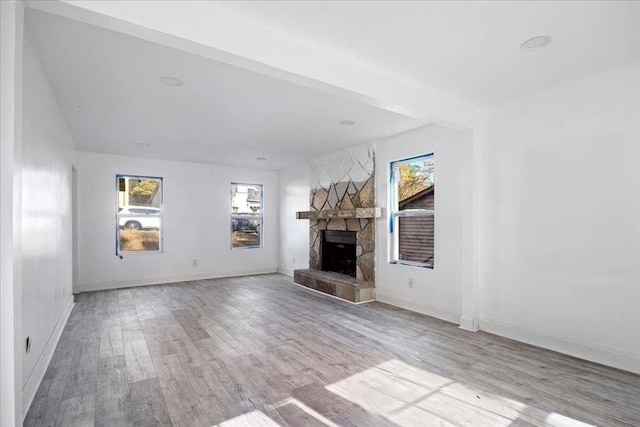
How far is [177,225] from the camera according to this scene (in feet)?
21.0

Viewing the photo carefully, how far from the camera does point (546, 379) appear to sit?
2434 millimetres

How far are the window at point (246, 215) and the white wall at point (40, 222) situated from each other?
3.58 m

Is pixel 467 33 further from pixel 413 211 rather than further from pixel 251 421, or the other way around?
pixel 251 421

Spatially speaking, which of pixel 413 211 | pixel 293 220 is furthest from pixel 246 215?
pixel 413 211

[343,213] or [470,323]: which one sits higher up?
[343,213]

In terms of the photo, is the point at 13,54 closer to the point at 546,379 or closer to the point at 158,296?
the point at 546,379

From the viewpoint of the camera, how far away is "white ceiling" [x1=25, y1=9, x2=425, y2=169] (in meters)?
2.32

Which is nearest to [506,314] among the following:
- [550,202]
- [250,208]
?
[550,202]

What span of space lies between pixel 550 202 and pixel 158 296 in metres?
5.39

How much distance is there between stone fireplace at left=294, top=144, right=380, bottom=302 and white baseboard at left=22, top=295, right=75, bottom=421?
11.2 ft

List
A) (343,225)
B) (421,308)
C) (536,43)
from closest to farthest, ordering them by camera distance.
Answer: (536,43) → (421,308) → (343,225)

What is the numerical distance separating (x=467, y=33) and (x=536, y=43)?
1.76 feet

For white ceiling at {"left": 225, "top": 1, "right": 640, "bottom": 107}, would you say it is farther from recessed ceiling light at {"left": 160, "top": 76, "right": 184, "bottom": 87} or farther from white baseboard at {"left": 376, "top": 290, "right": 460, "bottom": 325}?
white baseboard at {"left": 376, "top": 290, "right": 460, "bottom": 325}

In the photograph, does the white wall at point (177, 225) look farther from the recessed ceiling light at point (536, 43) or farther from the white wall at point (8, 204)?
the recessed ceiling light at point (536, 43)
